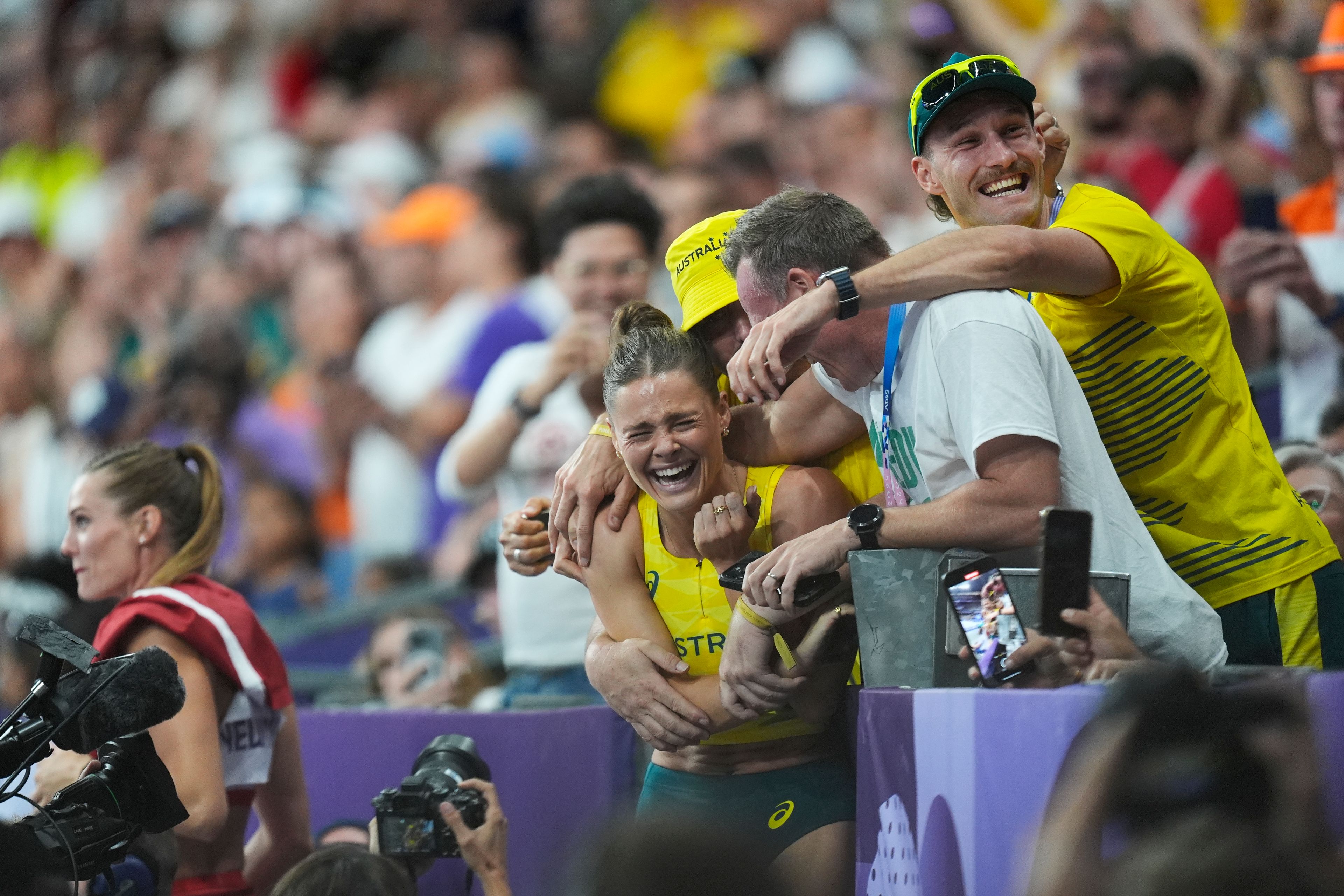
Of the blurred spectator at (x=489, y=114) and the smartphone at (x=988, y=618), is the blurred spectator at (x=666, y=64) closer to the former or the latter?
the blurred spectator at (x=489, y=114)

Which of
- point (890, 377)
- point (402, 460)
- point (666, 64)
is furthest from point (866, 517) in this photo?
point (666, 64)

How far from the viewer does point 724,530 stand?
332cm

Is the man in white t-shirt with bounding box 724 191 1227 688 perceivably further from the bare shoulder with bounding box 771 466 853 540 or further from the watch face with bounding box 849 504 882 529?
the bare shoulder with bounding box 771 466 853 540

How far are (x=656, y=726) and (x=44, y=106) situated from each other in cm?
1109

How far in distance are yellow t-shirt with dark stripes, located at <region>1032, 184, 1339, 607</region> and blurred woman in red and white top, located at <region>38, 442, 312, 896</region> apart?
206cm

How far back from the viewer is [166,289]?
10086 mm

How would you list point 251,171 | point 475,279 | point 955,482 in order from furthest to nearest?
point 251,171, point 475,279, point 955,482

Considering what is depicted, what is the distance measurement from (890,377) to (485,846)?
1.43m

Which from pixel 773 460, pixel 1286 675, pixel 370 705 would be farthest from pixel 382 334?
pixel 1286 675

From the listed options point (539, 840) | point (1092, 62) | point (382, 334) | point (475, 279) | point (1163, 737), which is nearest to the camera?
point (1163, 737)

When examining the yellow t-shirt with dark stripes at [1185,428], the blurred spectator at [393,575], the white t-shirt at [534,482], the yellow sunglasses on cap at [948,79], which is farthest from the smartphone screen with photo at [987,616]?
the blurred spectator at [393,575]

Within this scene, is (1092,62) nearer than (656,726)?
No

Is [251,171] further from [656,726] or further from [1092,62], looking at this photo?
[656,726]

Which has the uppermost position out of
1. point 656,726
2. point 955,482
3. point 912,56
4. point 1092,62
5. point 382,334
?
point 912,56
